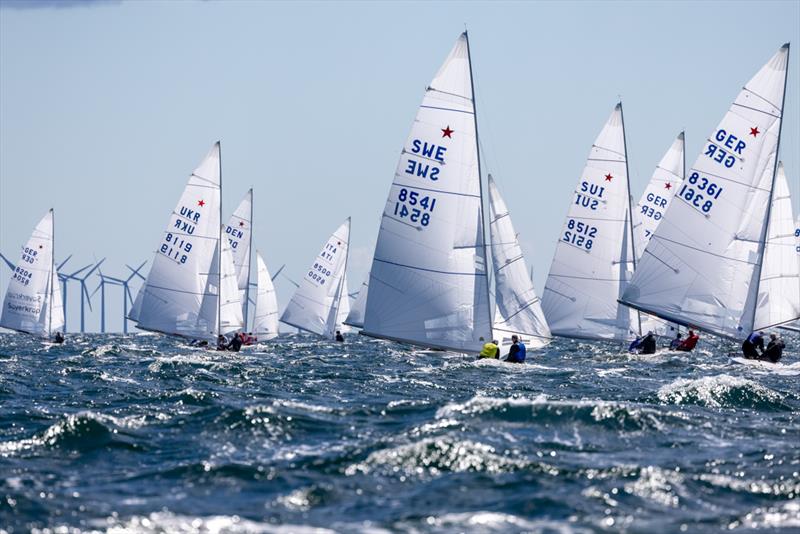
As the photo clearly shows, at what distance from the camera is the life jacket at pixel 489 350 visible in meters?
39.0

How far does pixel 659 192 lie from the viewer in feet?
200

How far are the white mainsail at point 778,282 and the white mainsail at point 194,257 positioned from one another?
22506 mm

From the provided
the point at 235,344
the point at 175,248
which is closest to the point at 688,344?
the point at 235,344

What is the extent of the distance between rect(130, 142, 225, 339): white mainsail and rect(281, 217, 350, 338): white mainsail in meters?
24.7

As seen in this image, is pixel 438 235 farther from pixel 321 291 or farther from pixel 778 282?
pixel 321 291

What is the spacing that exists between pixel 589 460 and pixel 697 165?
24966 millimetres

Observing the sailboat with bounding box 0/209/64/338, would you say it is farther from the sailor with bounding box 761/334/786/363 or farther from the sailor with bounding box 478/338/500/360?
the sailor with bounding box 761/334/786/363

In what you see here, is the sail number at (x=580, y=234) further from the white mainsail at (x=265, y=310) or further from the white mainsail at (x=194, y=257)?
the white mainsail at (x=265, y=310)

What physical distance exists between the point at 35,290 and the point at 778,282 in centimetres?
4381

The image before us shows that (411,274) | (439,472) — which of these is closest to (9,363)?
(411,274)

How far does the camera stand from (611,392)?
30.6 meters

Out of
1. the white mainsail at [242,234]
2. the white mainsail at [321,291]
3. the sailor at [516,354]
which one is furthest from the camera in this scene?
the white mainsail at [321,291]

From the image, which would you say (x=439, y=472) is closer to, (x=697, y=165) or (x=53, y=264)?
(x=697, y=165)

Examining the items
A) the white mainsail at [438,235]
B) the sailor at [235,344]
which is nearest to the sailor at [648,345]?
the white mainsail at [438,235]
